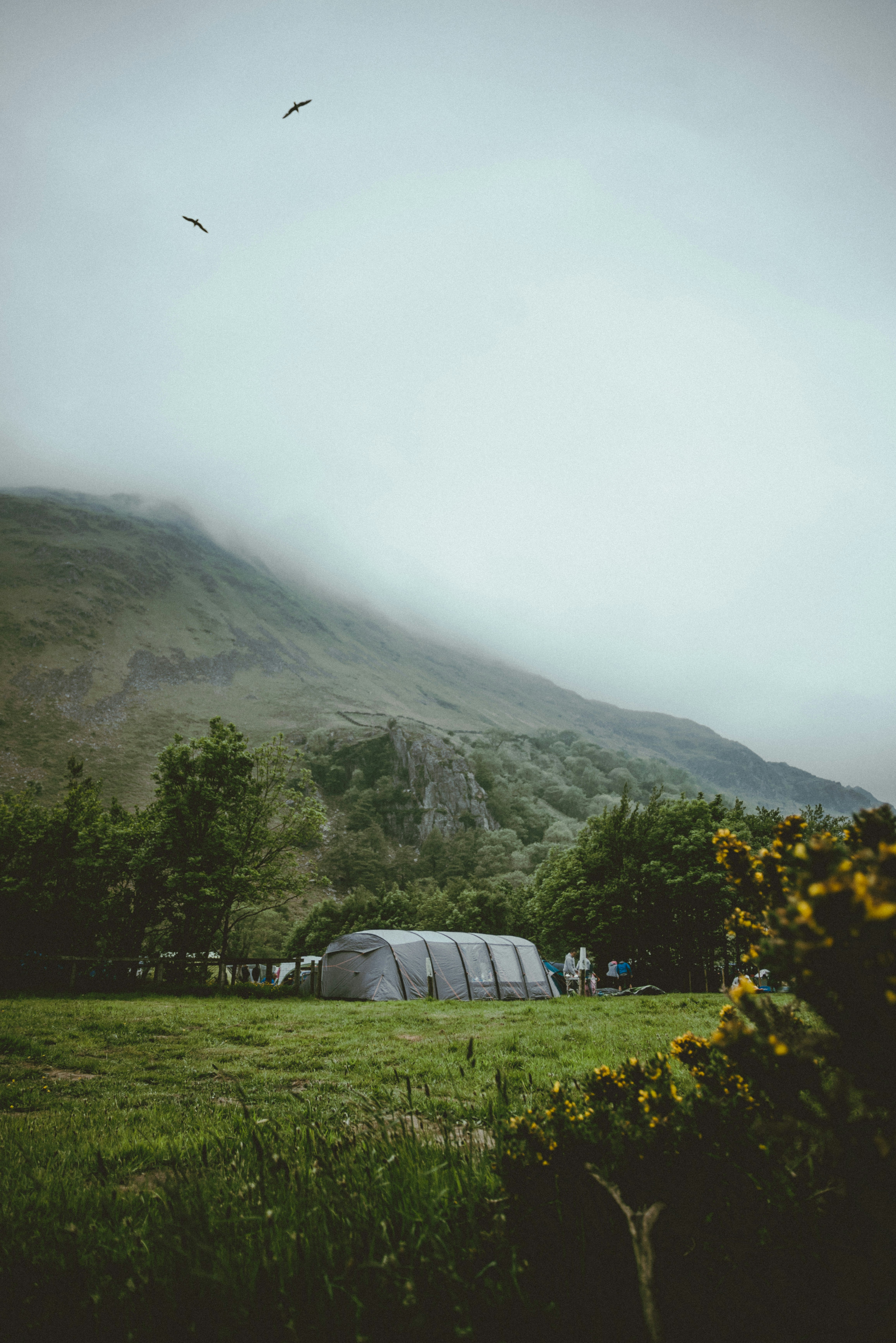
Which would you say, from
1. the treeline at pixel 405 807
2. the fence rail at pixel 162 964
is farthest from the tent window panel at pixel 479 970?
the treeline at pixel 405 807

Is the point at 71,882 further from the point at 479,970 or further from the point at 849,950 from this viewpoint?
the point at 849,950

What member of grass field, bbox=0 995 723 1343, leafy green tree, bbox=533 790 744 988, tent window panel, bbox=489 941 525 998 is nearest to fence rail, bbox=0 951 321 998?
tent window panel, bbox=489 941 525 998

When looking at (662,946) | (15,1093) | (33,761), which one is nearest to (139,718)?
(33,761)

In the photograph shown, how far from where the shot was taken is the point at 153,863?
2878 cm

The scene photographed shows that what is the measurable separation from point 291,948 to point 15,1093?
72360mm

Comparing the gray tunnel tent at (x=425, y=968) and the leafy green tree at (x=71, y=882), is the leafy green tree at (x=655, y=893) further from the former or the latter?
the leafy green tree at (x=71, y=882)

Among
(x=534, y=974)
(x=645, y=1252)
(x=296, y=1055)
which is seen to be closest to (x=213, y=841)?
(x=534, y=974)

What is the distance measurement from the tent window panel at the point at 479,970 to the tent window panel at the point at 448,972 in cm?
35

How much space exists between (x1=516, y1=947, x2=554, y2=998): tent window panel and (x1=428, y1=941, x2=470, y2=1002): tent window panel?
414 centimetres

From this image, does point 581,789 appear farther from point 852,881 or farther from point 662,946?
point 852,881

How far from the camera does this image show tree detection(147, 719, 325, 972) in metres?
28.7

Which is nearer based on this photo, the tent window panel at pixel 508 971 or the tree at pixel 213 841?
the tent window panel at pixel 508 971

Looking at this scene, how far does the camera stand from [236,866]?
2936cm

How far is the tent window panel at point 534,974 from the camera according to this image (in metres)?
29.3
